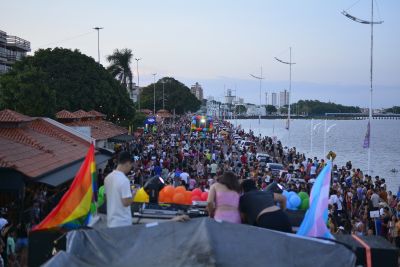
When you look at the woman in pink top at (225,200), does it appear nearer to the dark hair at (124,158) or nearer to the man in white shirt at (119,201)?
the man in white shirt at (119,201)

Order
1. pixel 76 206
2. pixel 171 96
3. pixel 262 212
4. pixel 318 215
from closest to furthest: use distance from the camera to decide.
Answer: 1. pixel 262 212
2. pixel 318 215
3. pixel 76 206
4. pixel 171 96

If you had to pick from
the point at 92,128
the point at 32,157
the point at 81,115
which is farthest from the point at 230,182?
the point at 81,115

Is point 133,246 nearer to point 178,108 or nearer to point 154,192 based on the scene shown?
point 154,192

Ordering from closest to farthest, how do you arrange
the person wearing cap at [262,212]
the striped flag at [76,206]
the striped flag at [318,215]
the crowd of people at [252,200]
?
1. the person wearing cap at [262,212]
2. the striped flag at [318,215]
3. the crowd of people at [252,200]
4. the striped flag at [76,206]

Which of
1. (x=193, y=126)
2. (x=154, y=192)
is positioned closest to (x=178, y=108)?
(x=193, y=126)

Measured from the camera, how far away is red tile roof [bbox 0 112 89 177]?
561 inches

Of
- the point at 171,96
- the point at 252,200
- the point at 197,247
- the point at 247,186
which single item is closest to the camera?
the point at 197,247

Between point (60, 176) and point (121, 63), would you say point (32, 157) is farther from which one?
point (121, 63)

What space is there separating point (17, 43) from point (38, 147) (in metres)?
60.5

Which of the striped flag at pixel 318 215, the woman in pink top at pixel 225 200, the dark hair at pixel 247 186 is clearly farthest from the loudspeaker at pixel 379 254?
the dark hair at pixel 247 186

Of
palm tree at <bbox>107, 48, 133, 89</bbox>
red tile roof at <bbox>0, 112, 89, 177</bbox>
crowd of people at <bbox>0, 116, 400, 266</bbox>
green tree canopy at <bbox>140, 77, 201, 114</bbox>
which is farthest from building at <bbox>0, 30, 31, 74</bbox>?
green tree canopy at <bbox>140, 77, 201, 114</bbox>

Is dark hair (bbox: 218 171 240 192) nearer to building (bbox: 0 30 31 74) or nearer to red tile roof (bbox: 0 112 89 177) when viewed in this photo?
red tile roof (bbox: 0 112 89 177)

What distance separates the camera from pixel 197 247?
5.09 meters

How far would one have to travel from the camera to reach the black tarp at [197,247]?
5.06 metres
